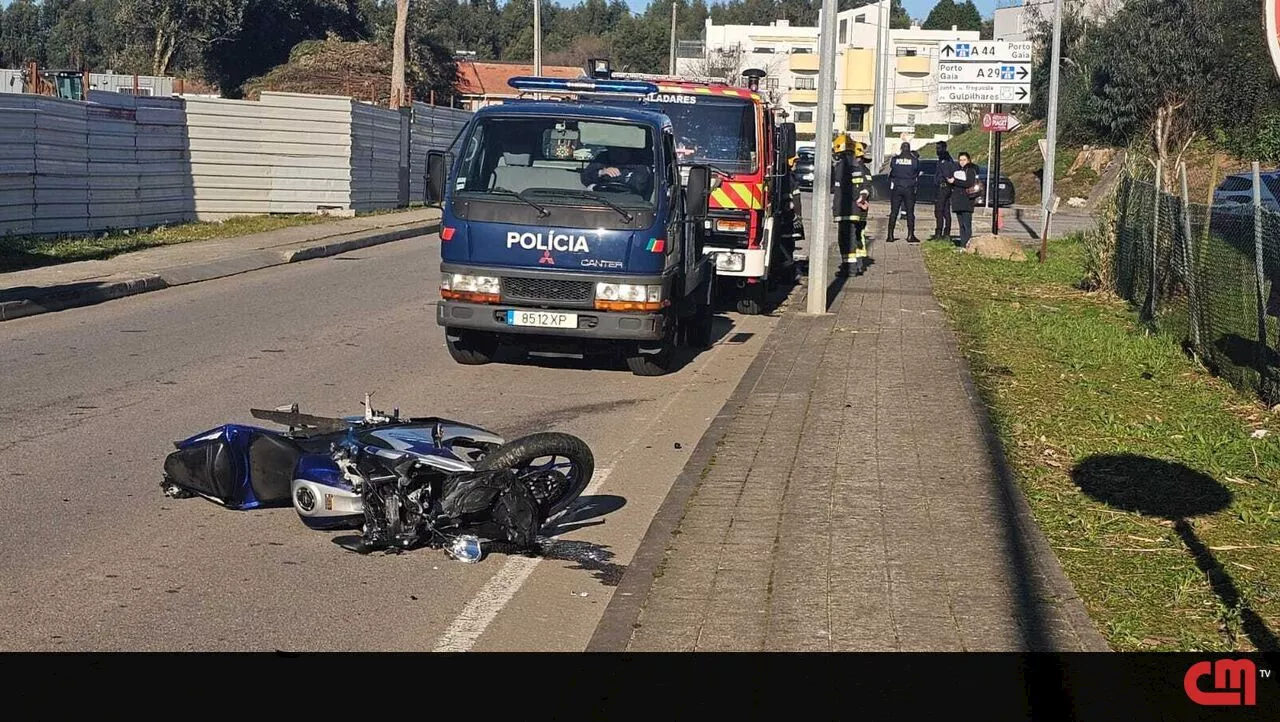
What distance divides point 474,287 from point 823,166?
5.96 metres

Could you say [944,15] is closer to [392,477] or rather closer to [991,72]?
[991,72]

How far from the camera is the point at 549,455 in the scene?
22.4ft

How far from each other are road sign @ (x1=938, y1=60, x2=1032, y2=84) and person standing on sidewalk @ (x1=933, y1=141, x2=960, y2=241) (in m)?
5.34

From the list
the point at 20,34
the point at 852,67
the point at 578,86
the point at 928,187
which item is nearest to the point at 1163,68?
the point at 928,187

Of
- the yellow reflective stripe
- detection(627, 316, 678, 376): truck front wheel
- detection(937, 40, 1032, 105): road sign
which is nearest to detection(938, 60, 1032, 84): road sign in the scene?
detection(937, 40, 1032, 105): road sign

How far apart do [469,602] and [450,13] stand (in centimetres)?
10887

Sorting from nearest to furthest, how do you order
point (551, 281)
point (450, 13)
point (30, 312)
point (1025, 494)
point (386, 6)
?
point (1025, 494), point (551, 281), point (30, 312), point (386, 6), point (450, 13)

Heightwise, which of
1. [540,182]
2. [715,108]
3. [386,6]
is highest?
[386,6]

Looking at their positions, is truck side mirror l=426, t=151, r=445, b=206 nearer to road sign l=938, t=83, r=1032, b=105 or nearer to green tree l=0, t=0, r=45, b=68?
road sign l=938, t=83, r=1032, b=105

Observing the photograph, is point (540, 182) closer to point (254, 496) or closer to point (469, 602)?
point (254, 496)

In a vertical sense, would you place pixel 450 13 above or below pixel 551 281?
above

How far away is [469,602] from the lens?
5965 millimetres

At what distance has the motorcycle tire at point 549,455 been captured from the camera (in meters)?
6.72
